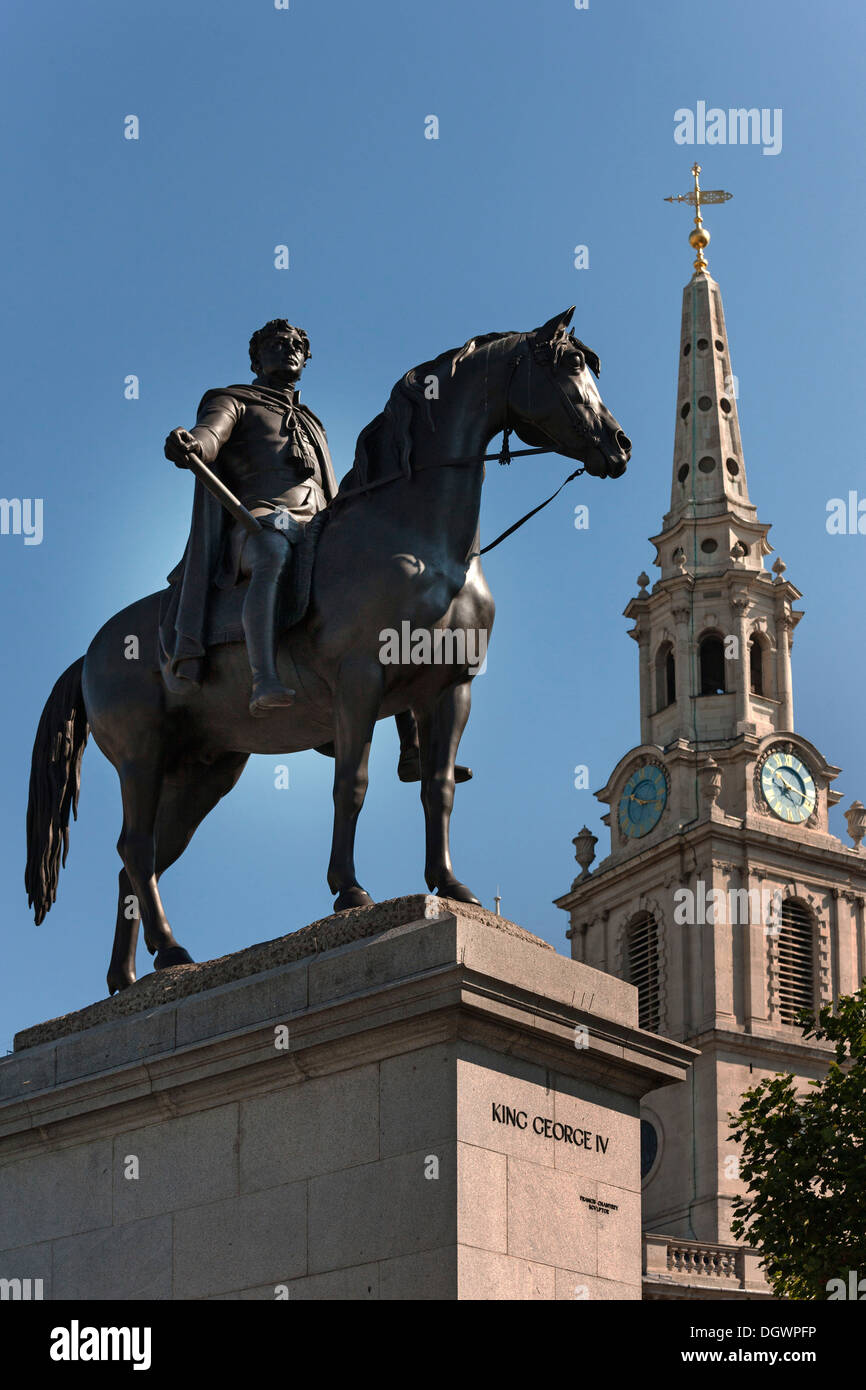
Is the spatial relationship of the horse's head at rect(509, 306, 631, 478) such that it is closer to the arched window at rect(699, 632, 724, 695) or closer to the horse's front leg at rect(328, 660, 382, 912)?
the horse's front leg at rect(328, 660, 382, 912)

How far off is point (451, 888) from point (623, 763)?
79501mm

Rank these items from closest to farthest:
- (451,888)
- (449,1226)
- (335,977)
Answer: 1. (449,1226)
2. (335,977)
3. (451,888)

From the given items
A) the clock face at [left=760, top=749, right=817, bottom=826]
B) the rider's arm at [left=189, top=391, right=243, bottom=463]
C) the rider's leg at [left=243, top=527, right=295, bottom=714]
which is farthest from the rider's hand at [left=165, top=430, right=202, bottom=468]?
the clock face at [left=760, top=749, right=817, bottom=826]

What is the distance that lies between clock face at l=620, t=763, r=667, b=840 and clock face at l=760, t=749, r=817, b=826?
13.4 ft

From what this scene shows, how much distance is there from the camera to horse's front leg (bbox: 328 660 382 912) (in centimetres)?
1438

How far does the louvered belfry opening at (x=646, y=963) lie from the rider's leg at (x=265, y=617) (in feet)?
239

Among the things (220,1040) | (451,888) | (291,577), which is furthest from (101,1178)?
(291,577)

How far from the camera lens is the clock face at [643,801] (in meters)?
90.6

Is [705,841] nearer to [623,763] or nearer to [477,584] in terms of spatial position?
[623,763]

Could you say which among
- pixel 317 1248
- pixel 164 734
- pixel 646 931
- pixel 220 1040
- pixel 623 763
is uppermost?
pixel 623 763

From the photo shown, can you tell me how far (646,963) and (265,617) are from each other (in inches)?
2958

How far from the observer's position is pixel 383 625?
1441 cm

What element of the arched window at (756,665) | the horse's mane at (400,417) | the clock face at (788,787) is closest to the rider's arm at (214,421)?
the horse's mane at (400,417)

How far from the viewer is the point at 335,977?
13.4 meters
